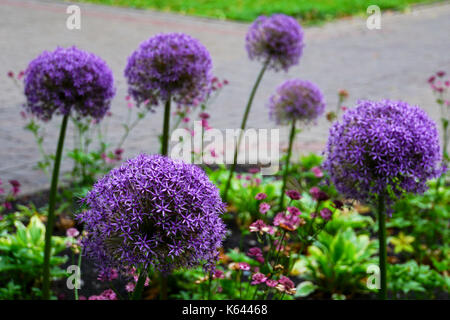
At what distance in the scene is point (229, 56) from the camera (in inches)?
499

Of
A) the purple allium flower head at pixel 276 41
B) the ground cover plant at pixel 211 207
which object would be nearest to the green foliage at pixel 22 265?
the ground cover plant at pixel 211 207

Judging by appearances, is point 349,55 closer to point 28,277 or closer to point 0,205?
point 0,205

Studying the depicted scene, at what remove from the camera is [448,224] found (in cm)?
520

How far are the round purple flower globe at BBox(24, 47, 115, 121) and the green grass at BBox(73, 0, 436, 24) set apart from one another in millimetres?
13567

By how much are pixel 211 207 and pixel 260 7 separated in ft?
54.2

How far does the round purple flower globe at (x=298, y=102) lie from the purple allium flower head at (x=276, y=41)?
8.5 inches

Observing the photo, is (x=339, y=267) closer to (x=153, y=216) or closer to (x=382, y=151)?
(x=382, y=151)

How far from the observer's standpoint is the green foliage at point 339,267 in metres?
4.22

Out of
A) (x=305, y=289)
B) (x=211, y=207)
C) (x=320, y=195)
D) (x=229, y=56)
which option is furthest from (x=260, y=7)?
(x=211, y=207)

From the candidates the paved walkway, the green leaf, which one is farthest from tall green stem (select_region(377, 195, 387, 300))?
the paved walkway

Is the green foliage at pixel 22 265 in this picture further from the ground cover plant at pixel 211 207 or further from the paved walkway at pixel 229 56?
the paved walkway at pixel 229 56

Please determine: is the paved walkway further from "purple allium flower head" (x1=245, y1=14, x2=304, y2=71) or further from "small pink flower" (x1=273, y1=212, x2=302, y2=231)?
"small pink flower" (x1=273, y1=212, x2=302, y2=231)

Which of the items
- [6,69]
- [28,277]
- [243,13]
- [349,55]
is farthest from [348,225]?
[243,13]

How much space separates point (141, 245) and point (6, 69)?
8930 mm
